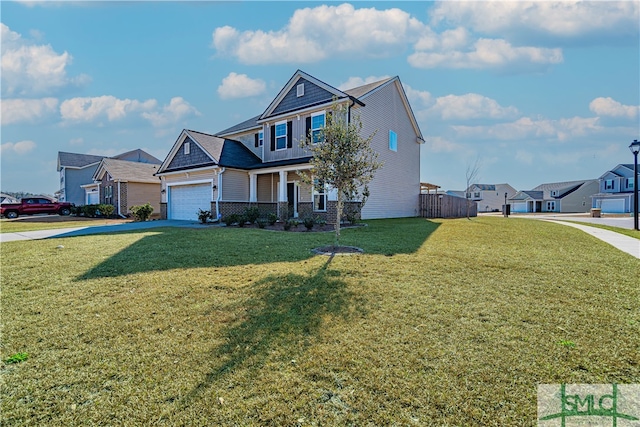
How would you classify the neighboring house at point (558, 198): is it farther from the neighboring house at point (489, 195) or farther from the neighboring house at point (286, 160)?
the neighboring house at point (286, 160)

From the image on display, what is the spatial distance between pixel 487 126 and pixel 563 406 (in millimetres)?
28312

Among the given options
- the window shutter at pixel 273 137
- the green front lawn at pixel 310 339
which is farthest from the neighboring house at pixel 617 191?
the green front lawn at pixel 310 339

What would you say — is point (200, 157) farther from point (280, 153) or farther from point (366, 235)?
point (366, 235)

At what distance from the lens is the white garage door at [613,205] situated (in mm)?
44466

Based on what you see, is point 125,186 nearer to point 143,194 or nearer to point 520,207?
point 143,194

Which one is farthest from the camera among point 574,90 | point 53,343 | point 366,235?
point 574,90

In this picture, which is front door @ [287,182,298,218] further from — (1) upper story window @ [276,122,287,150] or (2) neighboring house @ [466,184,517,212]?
(2) neighboring house @ [466,184,517,212]

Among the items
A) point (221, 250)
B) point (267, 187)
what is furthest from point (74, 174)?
point (221, 250)

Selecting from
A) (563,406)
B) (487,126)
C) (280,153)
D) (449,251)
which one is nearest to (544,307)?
(563,406)

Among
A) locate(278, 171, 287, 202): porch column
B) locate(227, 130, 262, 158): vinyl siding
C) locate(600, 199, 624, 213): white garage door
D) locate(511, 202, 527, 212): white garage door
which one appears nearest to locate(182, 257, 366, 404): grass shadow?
locate(278, 171, 287, 202): porch column

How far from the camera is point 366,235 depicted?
10750 millimetres

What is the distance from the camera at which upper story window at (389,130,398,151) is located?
Answer: 20.3 metres

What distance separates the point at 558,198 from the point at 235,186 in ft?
206

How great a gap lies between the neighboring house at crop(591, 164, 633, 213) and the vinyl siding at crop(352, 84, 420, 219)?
41201 mm
